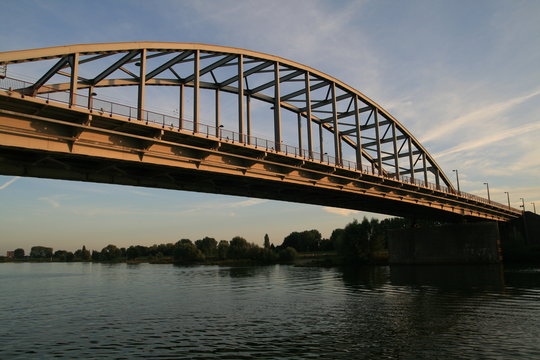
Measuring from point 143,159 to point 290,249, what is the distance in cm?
8908

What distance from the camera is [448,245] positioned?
6500 cm

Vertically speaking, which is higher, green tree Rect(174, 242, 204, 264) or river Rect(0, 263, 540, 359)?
green tree Rect(174, 242, 204, 264)

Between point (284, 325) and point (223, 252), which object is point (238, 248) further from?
point (284, 325)

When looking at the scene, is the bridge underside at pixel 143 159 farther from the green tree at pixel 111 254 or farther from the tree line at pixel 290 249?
the green tree at pixel 111 254

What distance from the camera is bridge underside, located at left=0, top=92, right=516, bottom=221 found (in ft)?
65.0

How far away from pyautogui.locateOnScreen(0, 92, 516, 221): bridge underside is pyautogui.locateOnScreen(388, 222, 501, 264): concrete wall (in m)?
29.8

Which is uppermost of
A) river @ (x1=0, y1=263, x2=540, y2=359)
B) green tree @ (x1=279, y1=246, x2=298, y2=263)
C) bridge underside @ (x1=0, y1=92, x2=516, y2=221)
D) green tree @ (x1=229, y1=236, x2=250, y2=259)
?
bridge underside @ (x1=0, y1=92, x2=516, y2=221)

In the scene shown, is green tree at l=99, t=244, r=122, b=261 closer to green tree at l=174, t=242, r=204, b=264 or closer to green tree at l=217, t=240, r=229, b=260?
green tree at l=174, t=242, r=204, b=264

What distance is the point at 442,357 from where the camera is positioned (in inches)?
539

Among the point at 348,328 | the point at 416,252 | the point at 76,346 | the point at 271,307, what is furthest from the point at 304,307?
the point at 416,252

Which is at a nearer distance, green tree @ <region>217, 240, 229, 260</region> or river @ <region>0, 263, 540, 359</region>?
river @ <region>0, 263, 540, 359</region>

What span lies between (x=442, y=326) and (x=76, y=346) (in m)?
16.5

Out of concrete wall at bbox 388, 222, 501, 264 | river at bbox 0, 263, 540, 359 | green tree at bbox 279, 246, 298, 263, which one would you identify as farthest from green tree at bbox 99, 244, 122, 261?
river at bbox 0, 263, 540, 359

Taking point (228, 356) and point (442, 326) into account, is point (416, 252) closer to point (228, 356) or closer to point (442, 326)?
point (442, 326)
